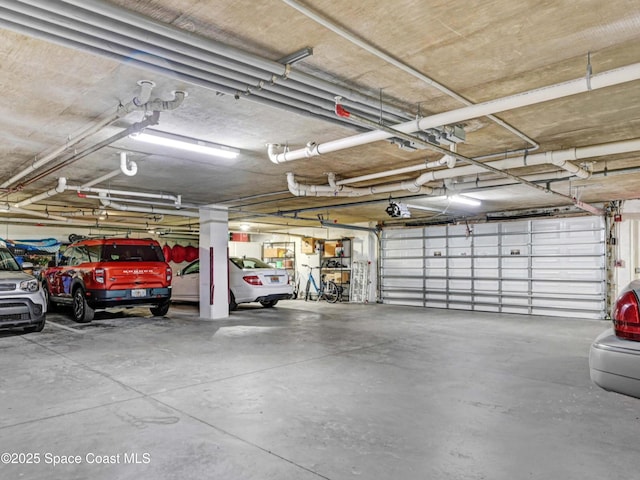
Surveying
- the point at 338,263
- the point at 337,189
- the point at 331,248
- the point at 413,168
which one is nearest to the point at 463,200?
the point at 337,189

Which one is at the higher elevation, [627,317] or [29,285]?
[627,317]

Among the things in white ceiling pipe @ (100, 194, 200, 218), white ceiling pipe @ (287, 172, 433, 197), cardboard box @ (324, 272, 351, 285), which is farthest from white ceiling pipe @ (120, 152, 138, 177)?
cardboard box @ (324, 272, 351, 285)

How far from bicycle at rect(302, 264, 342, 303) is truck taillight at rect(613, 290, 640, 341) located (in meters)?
11.1

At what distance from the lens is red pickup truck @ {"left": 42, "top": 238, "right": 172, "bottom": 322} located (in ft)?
25.8

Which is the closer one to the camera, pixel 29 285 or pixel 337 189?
pixel 29 285

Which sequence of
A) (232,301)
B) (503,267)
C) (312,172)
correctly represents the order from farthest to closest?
(503,267)
(232,301)
(312,172)

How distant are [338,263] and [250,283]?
14.4ft

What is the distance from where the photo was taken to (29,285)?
21.0ft

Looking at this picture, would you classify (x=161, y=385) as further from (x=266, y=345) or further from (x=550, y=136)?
(x=550, y=136)

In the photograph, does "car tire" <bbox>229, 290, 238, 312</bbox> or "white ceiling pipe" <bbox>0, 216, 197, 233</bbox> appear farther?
"white ceiling pipe" <bbox>0, 216, 197, 233</bbox>

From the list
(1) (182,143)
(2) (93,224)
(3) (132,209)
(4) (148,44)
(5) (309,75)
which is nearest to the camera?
(4) (148,44)

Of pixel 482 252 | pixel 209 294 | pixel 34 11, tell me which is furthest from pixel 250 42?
pixel 482 252

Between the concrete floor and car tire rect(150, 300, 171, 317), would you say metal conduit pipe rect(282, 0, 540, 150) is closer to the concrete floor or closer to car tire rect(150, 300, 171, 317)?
the concrete floor

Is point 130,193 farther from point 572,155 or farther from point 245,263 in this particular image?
point 572,155
